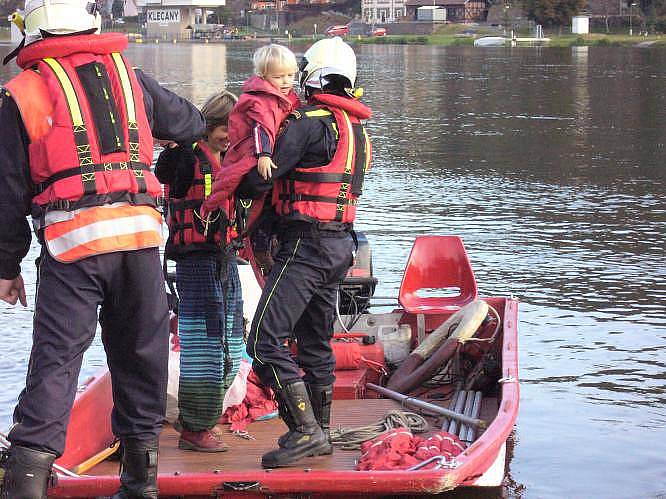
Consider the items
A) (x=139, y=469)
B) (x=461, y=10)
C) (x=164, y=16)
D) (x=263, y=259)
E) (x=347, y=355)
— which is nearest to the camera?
(x=139, y=469)

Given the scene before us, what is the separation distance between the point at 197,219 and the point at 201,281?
0.89ft

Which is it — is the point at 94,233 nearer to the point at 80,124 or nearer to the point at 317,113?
the point at 80,124

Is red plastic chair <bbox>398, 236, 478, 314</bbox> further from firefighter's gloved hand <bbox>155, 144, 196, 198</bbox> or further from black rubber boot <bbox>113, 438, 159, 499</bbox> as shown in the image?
black rubber boot <bbox>113, 438, 159, 499</bbox>

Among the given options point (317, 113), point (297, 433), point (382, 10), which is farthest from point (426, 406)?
point (382, 10)

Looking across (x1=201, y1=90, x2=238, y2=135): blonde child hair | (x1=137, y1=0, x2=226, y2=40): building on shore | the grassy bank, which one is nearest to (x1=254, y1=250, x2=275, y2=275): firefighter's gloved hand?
(x1=201, y1=90, x2=238, y2=135): blonde child hair

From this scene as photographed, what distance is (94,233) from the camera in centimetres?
421

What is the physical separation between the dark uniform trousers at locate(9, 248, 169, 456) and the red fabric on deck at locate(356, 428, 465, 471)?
3.57 feet

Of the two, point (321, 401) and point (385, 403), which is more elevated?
point (321, 401)

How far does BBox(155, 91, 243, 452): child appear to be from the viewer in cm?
548

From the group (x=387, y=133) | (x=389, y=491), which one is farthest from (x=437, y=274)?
(x=387, y=133)

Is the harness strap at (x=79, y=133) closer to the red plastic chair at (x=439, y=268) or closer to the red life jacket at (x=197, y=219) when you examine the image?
the red life jacket at (x=197, y=219)

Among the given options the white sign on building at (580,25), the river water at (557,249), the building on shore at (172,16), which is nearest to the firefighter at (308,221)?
the river water at (557,249)

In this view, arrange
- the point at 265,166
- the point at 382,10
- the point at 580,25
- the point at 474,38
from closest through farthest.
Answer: the point at 265,166 < the point at 580,25 < the point at 474,38 < the point at 382,10

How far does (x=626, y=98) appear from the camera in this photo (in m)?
33.0
